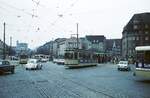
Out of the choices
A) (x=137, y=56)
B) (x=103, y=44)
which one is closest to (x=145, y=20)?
(x=103, y=44)

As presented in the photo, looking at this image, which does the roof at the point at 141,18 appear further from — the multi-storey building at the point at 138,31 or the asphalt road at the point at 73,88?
the asphalt road at the point at 73,88

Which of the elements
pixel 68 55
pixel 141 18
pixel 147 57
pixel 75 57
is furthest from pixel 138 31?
pixel 147 57

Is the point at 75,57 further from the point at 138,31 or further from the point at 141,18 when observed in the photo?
the point at 141,18

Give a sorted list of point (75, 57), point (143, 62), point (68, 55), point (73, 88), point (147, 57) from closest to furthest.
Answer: point (73, 88)
point (147, 57)
point (143, 62)
point (75, 57)
point (68, 55)

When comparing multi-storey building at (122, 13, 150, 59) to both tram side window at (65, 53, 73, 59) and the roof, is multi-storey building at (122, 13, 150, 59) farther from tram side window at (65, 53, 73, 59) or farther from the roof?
tram side window at (65, 53, 73, 59)

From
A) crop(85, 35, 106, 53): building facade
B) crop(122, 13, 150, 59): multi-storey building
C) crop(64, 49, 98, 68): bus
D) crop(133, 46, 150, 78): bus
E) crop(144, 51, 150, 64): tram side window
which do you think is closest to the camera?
crop(133, 46, 150, 78): bus

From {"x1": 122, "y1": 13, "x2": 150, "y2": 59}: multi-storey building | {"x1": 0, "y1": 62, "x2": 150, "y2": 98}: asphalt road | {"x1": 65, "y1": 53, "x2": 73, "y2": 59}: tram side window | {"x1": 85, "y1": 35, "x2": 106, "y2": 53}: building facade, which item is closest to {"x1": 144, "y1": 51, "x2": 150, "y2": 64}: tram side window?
{"x1": 0, "y1": 62, "x2": 150, "y2": 98}: asphalt road

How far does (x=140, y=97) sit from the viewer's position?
46.4 feet

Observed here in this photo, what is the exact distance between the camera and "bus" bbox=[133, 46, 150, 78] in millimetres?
23703

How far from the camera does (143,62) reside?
24.5m

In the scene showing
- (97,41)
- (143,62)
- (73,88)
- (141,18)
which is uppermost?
(141,18)

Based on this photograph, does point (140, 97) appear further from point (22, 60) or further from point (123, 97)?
point (22, 60)

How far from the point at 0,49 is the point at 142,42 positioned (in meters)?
54.2

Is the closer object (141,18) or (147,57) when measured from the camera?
(147,57)
